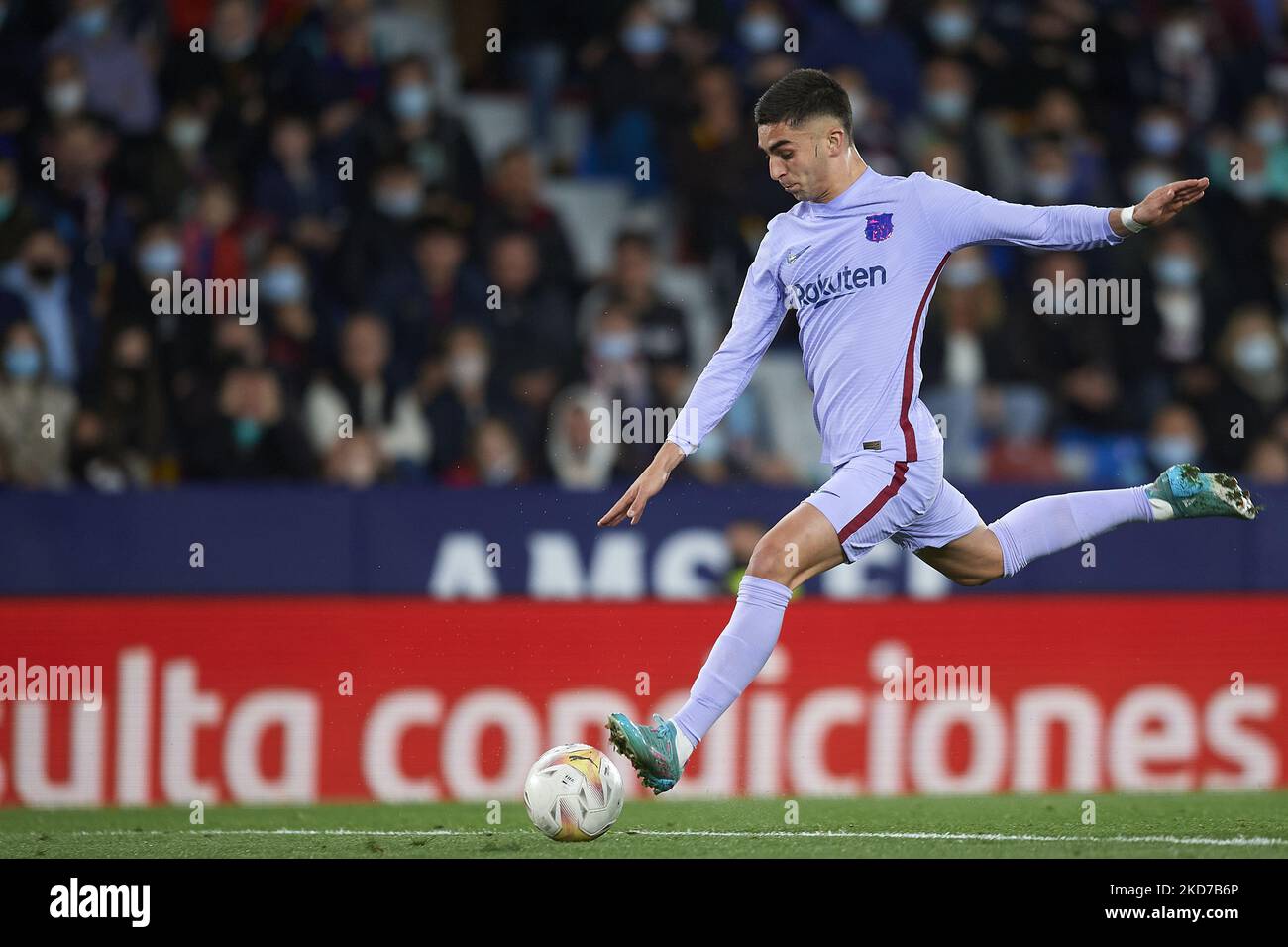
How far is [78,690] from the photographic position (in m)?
8.74

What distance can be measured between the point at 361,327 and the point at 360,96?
1.79m

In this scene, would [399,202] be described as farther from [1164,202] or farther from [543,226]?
[1164,202]

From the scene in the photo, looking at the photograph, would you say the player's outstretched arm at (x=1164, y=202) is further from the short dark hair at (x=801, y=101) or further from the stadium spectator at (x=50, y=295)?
the stadium spectator at (x=50, y=295)

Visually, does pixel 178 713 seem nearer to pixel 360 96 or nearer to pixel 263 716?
pixel 263 716

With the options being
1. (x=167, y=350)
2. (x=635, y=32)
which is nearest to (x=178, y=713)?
(x=167, y=350)

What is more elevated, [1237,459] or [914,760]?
[1237,459]

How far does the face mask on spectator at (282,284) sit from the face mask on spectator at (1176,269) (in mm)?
4662

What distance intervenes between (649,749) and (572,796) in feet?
1.17

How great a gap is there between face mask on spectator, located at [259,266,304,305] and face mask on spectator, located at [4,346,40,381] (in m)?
1.22

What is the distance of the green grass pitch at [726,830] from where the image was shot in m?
6.26

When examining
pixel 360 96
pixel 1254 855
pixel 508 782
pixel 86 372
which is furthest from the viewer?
pixel 360 96

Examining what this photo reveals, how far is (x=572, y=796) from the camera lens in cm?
608

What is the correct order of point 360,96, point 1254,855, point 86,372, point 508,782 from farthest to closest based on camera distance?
point 360,96, point 86,372, point 508,782, point 1254,855

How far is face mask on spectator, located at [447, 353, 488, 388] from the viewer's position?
1039cm
